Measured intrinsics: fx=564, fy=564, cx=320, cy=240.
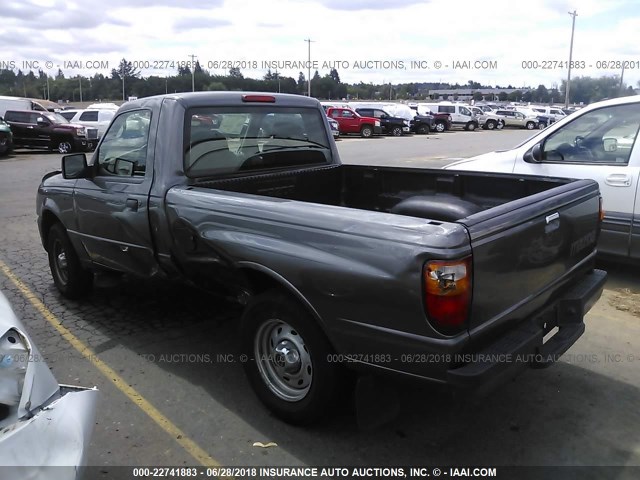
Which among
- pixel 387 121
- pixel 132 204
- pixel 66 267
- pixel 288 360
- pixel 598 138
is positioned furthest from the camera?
pixel 387 121

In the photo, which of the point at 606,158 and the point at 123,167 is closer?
the point at 123,167

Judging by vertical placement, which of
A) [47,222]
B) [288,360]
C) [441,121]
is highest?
[441,121]

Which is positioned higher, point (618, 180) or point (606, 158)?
point (606, 158)

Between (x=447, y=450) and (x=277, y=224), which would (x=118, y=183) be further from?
(x=447, y=450)

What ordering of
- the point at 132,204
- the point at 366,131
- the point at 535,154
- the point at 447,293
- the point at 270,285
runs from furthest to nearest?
the point at 366,131 → the point at 535,154 → the point at 132,204 → the point at 270,285 → the point at 447,293

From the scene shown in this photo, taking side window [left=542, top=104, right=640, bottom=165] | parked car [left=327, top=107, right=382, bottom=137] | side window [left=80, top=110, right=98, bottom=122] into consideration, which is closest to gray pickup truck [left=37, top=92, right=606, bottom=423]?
side window [left=542, top=104, right=640, bottom=165]

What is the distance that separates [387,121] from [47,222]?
30331mm

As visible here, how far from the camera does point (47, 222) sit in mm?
5496

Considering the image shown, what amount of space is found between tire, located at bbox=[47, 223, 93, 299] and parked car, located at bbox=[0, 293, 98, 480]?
2.85 m

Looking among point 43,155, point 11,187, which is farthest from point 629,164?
point 43,155

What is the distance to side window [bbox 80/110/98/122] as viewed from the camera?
77.9 feet

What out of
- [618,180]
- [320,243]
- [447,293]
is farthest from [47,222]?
[618,180]

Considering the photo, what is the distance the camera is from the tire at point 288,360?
3.01 meters

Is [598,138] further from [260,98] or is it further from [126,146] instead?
[126,146]
